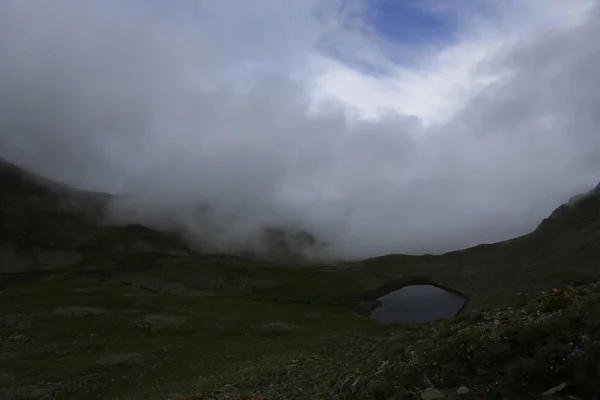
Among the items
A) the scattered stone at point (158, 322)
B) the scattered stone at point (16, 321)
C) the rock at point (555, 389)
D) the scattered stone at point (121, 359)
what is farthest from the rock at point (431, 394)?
the scattered stone at point (16, 321)

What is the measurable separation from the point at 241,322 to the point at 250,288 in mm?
90294

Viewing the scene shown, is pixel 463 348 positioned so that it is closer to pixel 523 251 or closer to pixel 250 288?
pixel 250 288

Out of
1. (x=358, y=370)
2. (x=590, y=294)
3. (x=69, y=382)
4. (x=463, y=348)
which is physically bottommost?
(x=69, y=382)

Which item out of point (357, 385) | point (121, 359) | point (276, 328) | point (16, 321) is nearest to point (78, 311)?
point (16, 321)

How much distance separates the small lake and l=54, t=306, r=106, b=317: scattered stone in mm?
79060

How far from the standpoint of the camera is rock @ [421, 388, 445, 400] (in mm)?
12852

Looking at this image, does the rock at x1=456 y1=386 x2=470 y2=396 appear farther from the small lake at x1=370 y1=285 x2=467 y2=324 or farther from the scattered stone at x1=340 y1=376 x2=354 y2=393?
the small lake at x1=370 y1=285 x2=467 y2=324

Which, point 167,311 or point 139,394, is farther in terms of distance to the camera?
point 167,311

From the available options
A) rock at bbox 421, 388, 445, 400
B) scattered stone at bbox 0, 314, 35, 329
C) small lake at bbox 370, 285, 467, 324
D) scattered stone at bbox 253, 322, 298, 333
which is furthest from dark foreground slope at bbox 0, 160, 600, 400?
small lake at bbox 370, 285, 467, 324

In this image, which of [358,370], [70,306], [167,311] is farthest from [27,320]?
[358,370]

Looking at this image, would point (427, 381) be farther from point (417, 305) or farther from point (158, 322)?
point (417, 305)

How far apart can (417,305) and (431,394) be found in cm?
16616

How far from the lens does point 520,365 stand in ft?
38.5

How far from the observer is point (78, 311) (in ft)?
326
